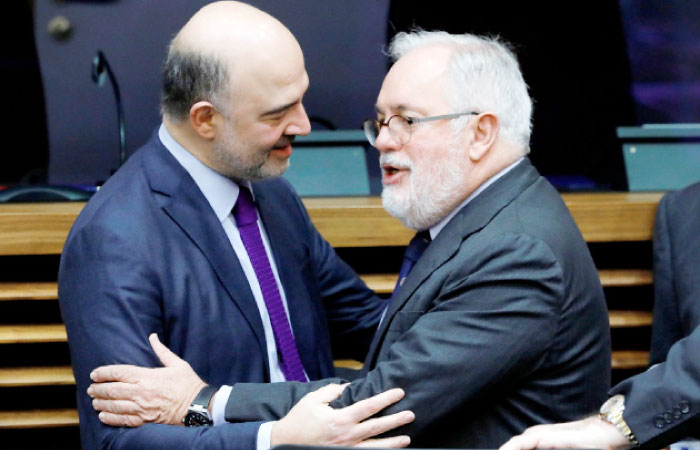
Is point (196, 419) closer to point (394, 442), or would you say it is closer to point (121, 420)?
point (121, 420)

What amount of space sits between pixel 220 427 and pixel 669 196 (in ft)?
5.54

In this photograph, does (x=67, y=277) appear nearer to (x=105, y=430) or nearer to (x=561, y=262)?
(x=105, y=430)

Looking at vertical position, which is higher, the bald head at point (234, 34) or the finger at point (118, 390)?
the bald head at point (234, 34)

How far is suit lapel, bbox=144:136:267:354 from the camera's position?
6.49ft

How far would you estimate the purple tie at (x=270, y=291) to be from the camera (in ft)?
6.85

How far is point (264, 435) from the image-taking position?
1775 millimetres

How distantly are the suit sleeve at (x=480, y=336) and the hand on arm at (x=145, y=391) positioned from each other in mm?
350

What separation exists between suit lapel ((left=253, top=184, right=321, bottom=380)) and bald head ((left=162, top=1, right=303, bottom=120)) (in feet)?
Result: 1.10

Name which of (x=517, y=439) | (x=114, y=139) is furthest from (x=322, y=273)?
(x=114, y=139)

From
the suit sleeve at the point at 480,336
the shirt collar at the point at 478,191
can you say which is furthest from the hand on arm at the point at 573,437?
the shirt collar at the point at 478,191

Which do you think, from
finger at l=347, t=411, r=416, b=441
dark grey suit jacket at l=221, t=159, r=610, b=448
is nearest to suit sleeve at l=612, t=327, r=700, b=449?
dark grey suit jacket at l=221, t=159, r=610, b=448

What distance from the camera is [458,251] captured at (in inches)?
71.4

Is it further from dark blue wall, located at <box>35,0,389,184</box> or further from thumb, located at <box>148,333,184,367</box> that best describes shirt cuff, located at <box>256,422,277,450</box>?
dark blue wall, located at <box>35,0,389,184</box>

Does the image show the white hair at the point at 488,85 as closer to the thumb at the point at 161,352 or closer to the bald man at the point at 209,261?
the bald man at the point at 209,261
